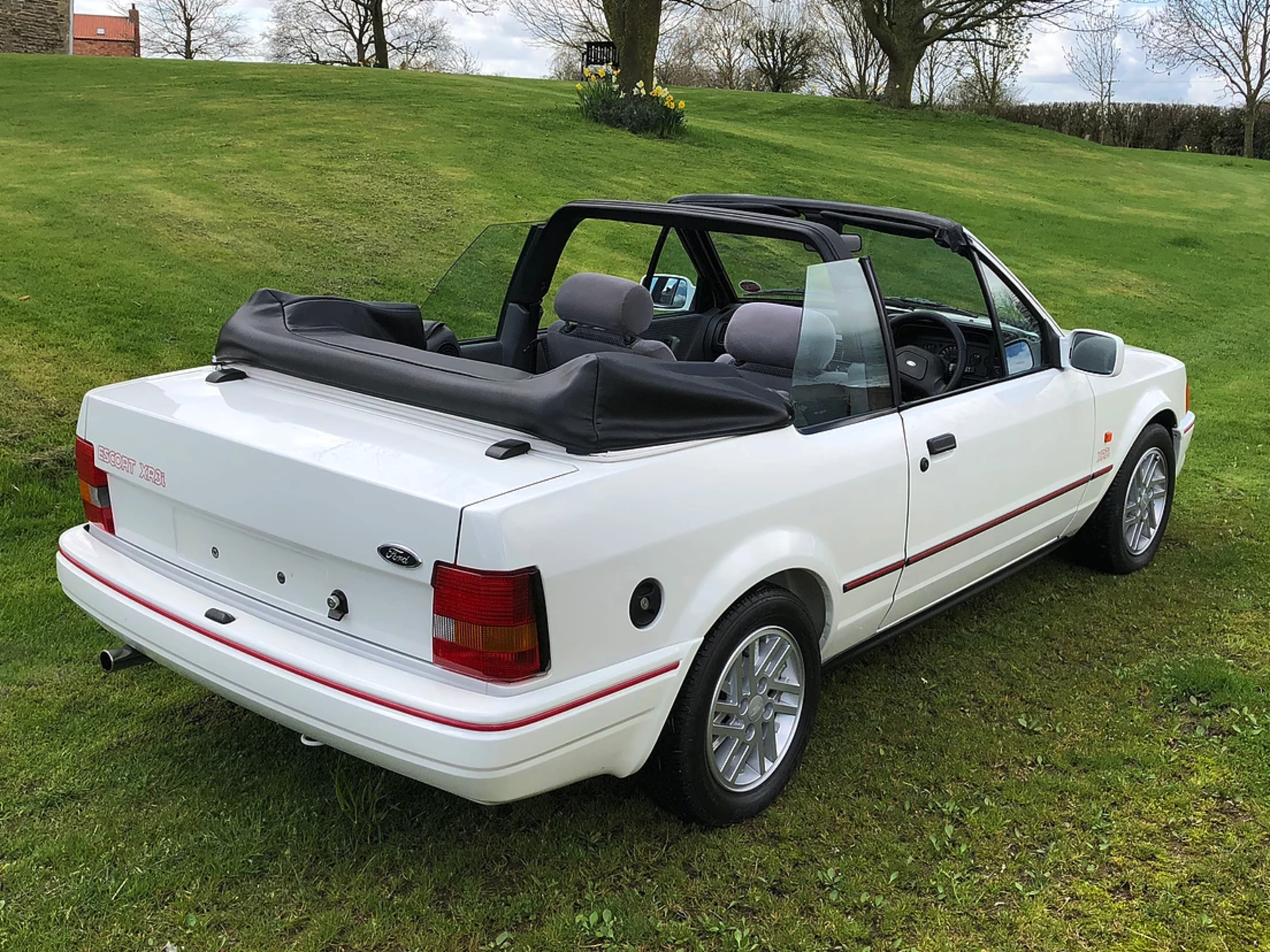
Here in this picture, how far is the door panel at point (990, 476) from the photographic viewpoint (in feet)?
12.2

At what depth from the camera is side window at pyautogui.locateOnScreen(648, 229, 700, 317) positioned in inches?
193

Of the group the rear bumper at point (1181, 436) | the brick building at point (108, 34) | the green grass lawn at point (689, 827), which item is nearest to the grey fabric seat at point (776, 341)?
the green grass lawn at point (689, 827)

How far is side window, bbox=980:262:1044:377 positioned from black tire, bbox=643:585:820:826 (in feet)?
5.15

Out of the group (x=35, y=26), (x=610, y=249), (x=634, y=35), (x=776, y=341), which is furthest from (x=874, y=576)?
(x=35, y=26)

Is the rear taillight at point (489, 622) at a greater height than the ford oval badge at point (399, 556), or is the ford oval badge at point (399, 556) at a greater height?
the ford oval badge at point (399, 556)

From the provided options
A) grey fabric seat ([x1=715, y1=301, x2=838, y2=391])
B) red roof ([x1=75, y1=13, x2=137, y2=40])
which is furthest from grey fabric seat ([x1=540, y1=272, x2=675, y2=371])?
red roof ([x1=75, y1=13, x2=137, y2=40])

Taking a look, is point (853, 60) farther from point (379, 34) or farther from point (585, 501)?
point (585, 501)

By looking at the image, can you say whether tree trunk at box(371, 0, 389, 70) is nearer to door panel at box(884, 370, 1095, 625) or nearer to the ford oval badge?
door panel at box(884, 370, 1095, 625)

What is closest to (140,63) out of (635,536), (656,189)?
(656,189)

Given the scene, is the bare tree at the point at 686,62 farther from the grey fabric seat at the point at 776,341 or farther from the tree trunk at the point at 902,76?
the grey fabric seat at the point at 776,341

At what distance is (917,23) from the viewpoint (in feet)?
92.5

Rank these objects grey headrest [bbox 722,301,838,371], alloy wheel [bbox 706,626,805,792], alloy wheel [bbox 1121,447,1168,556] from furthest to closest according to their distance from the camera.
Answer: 1. alloy wheel [bbox 1121,447,1168,556]
2. grey headrest [bbox 722,301,838,371]
3. alloy wheel [bbox 706,626,805,792]

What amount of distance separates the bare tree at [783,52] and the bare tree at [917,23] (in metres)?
11.7

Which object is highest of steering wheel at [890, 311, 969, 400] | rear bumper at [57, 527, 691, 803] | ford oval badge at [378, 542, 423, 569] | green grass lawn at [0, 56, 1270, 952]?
steering wheel at [890, 311, 969, 400]
